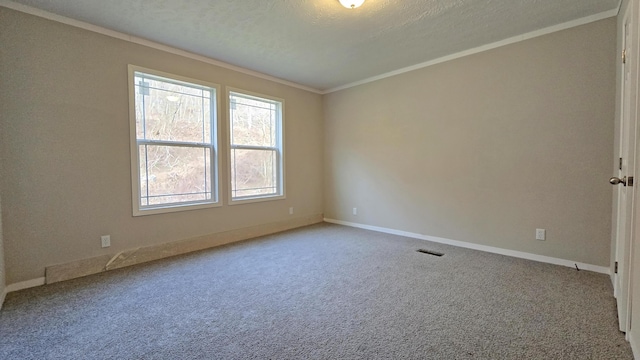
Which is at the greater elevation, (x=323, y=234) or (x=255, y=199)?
(x=255, y=199)

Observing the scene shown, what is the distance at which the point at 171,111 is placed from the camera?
3.59 m

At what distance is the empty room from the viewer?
6.08ft

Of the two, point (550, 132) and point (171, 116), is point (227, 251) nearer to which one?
point (171, 116)

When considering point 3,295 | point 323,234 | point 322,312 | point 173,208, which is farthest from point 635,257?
point 3,295

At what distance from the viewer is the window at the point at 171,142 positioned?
332 cm

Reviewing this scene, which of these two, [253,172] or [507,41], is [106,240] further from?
[507,41]

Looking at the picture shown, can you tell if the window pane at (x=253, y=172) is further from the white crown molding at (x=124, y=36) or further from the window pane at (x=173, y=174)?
the white crown molding at (x=124, y=36)

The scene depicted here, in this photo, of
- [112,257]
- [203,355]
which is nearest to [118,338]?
[203,355]

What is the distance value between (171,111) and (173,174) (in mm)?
803

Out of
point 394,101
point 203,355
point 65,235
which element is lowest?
point 203,355

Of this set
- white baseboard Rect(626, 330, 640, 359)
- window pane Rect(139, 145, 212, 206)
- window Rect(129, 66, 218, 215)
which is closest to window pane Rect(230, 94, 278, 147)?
window Rect(129, 66, 218, 215)

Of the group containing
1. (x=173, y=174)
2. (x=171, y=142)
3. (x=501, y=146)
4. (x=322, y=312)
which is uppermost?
(x=171, y=142)

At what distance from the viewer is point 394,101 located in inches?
173

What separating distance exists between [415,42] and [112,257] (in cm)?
422
